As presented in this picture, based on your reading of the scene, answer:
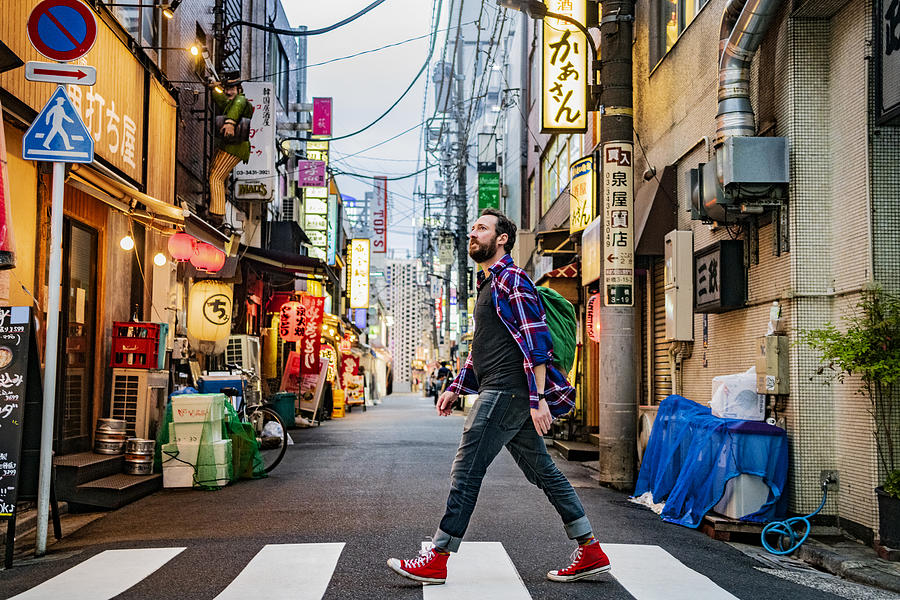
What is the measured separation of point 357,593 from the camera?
4.74 meters

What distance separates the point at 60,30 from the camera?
22.3 ft

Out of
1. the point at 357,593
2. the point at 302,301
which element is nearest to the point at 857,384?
the point at 357,593

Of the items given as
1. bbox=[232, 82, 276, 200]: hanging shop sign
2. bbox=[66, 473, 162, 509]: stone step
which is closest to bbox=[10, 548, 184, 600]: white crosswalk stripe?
bbox=[66, 473, 162, 509]: stone step

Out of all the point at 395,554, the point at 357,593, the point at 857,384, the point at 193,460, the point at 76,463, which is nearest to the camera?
the point at 357,593

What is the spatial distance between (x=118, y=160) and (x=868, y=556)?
9.39 m

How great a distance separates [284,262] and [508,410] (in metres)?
14.3

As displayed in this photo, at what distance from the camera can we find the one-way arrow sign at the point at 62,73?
641 centimetres

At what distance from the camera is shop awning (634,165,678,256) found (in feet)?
35.4

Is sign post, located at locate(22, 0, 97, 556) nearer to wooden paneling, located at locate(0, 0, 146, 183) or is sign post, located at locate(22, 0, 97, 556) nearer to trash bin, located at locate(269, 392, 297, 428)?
wooden paneling, located at locate(0, 0, 146, 183)

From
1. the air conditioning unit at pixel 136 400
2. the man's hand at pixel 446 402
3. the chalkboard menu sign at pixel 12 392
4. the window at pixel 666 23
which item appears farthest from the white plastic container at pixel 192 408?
the window at pixel 666 23

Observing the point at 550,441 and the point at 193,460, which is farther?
the point at 550,441

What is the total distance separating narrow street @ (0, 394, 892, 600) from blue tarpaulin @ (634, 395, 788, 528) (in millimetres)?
294

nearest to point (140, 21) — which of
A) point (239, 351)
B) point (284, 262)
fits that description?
point (284, 262)

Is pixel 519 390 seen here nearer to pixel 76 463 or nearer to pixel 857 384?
pixel 857 384
